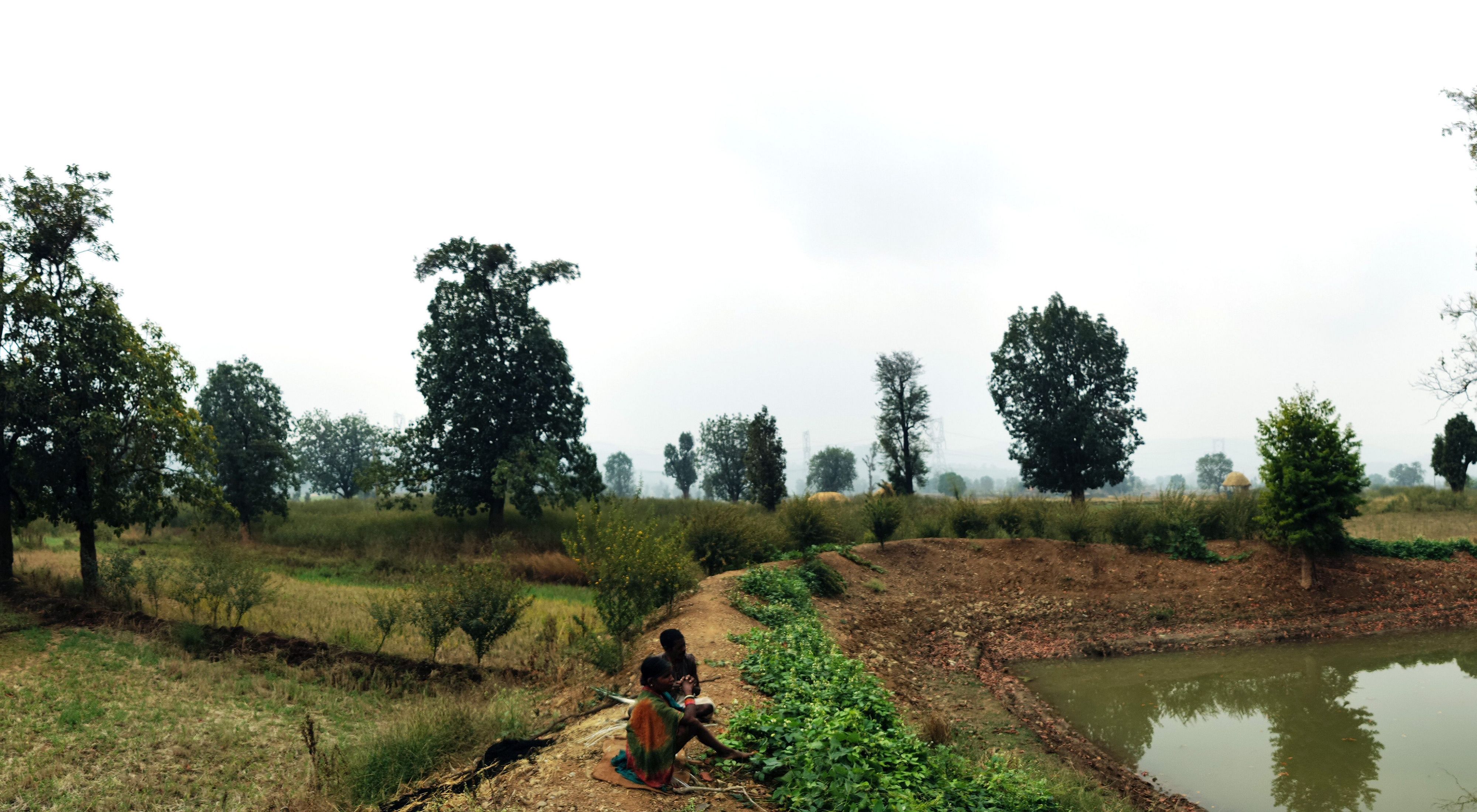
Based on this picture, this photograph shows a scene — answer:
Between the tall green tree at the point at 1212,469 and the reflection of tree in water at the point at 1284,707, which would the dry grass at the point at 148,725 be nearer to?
the reflection of tree in water at the point at 1284,707

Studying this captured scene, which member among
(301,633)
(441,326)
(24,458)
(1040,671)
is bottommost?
(1040,671)

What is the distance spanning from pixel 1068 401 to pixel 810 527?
22442 mm

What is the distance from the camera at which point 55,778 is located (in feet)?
26.9

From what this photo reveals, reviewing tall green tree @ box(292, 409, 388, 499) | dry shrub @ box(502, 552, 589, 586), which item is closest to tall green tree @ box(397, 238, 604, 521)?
dry shrub @ box(502, 552, 589, 586)

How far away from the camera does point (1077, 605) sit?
18.7 meters

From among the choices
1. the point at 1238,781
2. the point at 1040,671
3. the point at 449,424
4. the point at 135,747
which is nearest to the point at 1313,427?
the point at 1040,671

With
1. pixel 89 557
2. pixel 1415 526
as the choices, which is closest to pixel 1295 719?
pixel 1415 526

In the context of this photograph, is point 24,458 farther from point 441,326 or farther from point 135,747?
point 441,326

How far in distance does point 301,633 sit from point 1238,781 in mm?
16129

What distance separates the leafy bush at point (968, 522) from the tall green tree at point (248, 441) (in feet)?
101

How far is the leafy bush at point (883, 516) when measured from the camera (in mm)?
22578

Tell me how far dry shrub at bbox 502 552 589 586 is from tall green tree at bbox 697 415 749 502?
44753 mm

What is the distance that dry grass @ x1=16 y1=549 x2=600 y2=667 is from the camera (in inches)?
541

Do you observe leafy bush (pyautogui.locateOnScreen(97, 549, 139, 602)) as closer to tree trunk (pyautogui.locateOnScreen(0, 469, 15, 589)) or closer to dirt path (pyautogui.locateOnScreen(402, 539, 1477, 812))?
tree trunk (pyautogui.locateOnScreen(0, 469, 15, 589))
